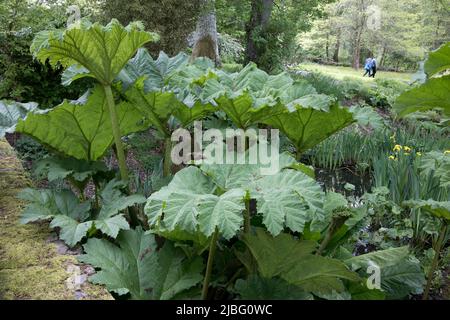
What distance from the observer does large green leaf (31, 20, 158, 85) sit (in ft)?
6.29

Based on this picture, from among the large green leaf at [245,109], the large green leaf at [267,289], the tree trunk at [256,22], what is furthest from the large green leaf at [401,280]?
the tree trunk at [256,22]

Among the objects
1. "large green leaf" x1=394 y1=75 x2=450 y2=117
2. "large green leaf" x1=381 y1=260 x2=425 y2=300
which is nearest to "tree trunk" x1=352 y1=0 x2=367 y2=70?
"large green leaf" x1=381 y1=260 x2=425 y2=300

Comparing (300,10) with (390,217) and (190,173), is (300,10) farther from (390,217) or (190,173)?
(190,173)

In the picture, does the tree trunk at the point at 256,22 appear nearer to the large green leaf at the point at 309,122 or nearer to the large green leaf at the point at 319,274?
the large green leaf at the point at 309,122

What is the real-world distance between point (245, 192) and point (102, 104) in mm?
1149

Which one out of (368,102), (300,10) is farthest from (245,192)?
(368,102)

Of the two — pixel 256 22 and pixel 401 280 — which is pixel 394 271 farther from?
pixel 256 22

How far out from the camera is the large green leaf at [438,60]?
5.21 ft

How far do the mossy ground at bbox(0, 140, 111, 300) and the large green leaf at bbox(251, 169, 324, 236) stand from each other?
64cm

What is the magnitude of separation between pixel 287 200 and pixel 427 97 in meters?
0.77

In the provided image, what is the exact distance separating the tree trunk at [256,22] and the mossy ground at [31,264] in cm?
709

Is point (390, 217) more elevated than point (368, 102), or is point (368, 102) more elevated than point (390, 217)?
point (368, 102)

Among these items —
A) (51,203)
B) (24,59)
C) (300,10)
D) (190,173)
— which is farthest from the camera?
(300,10)
